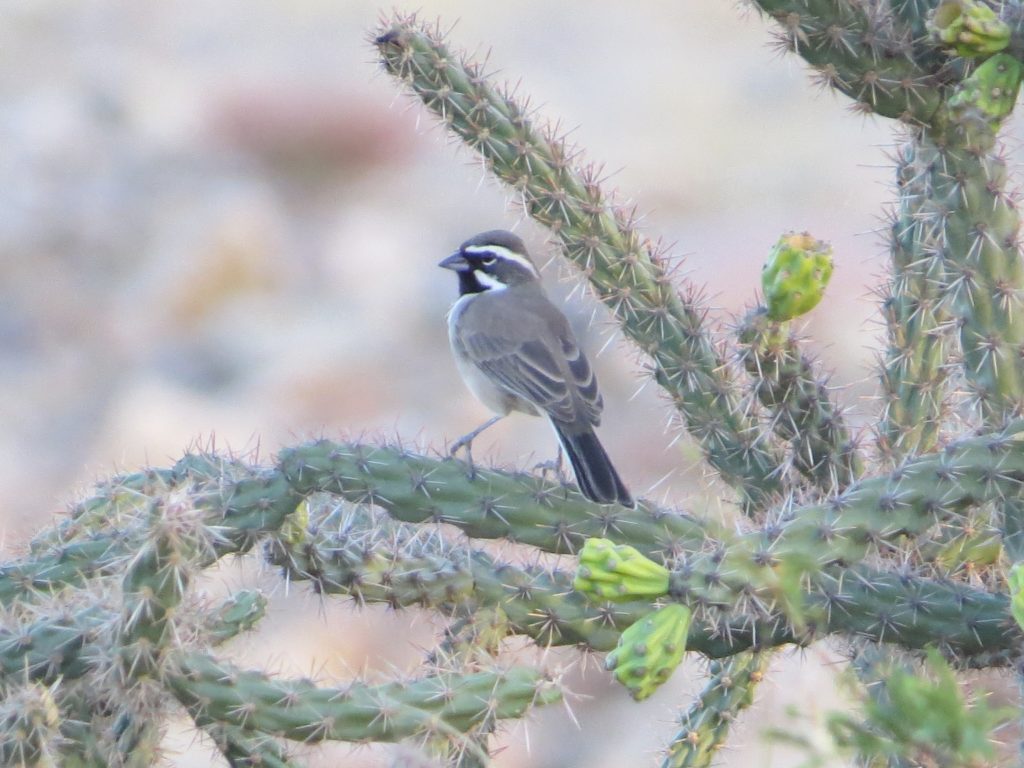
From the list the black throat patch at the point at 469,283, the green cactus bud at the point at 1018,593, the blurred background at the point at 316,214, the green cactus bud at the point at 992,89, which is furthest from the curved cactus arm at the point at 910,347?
the blurred background at the point at 316,214

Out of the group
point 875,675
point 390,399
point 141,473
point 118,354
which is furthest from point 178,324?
point 875,675

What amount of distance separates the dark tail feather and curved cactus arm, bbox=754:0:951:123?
107cm

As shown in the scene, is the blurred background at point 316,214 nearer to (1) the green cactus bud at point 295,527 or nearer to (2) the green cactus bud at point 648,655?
(1) the green cactus bud at point 295,527

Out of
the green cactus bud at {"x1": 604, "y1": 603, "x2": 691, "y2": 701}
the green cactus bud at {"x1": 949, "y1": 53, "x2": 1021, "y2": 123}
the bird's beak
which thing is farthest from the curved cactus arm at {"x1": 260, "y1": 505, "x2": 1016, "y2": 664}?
the bird's beak

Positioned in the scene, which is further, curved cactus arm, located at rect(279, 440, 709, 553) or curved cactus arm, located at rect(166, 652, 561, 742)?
curved cactus arm, located at rect(279, 440, 709, 553)

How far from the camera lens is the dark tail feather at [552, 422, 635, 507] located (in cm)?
354

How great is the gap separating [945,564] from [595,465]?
87 cm

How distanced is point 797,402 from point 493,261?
1.53 m

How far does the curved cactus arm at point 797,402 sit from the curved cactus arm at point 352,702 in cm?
110

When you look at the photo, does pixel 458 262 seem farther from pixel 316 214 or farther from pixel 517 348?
pixel 316 214

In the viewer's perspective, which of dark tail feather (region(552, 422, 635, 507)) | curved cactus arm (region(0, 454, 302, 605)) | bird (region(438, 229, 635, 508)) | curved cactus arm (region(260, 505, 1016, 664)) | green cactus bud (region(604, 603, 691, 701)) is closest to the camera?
green cactus bud (region(604, 603, 691, 701))

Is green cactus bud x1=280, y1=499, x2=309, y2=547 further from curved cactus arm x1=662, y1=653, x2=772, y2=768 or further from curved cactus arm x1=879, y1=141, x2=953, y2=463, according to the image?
curved cactus arm x1=879, y1=141, x2=953, y2=463

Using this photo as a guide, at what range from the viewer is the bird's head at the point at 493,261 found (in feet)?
16.4

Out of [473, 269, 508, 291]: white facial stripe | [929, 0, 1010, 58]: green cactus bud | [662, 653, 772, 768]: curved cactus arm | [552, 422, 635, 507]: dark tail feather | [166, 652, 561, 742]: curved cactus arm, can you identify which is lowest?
[662, 653, 772, 768]: curved cactus arm
